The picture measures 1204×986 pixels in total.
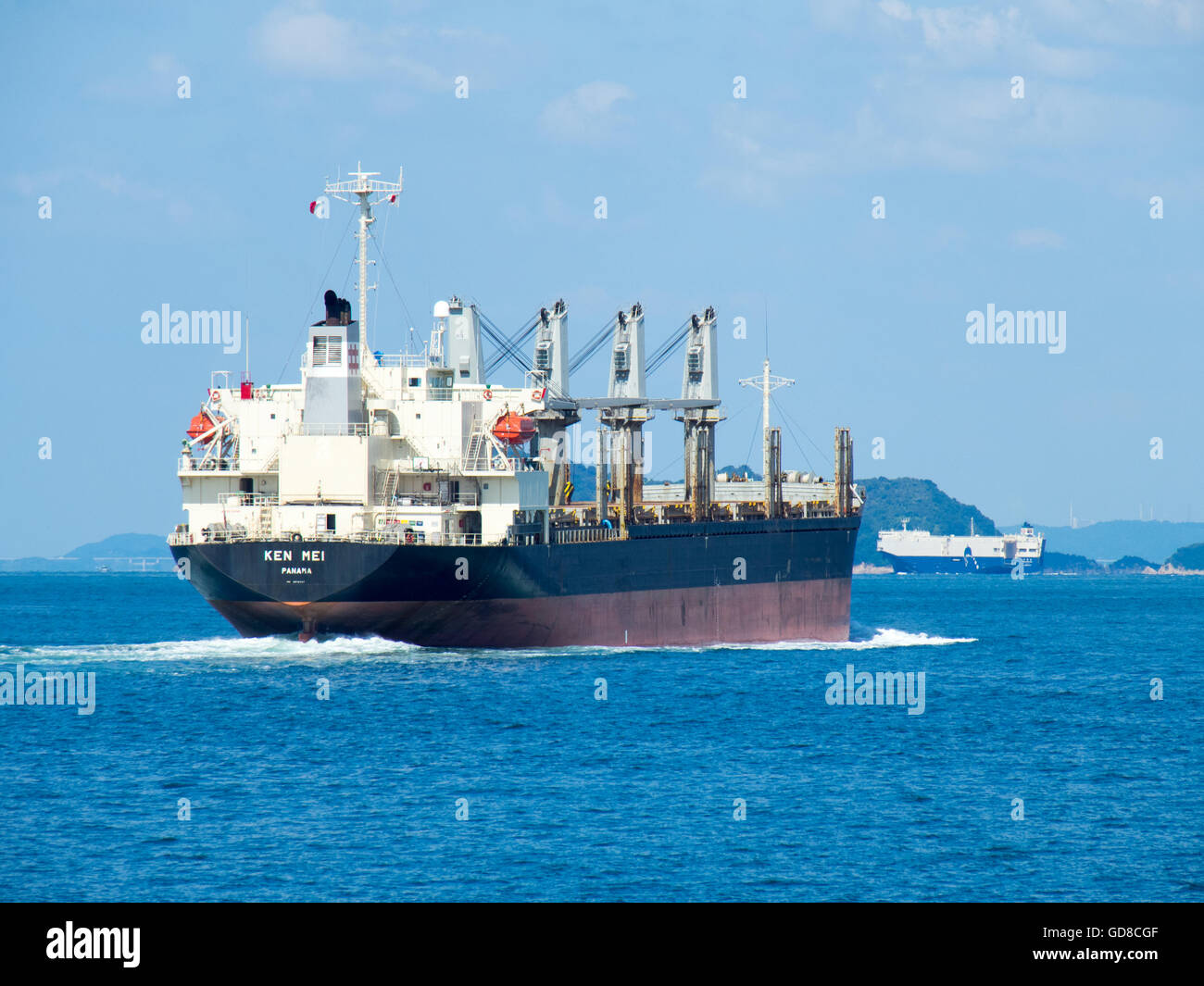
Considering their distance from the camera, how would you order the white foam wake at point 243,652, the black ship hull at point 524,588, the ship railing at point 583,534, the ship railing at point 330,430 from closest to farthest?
the black ship hull at point 524,588 < the white foam wake at point 243,652 < the ship railing at point 330,430 < the ship railing at point 583,534

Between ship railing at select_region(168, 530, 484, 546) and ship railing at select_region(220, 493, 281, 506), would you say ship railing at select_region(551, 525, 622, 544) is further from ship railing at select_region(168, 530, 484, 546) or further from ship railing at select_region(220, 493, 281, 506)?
ship railing at select_region(220, 493, 281, 506)

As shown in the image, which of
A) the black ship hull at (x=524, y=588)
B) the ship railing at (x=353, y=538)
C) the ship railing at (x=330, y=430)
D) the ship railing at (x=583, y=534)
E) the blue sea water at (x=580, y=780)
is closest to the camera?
the blue sea water at (x=580, y=780)

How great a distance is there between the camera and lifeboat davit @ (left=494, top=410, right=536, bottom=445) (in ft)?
150

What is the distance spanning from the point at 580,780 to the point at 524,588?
56.8 ft

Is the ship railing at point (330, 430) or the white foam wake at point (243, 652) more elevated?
the ship railing at point (330, 430)

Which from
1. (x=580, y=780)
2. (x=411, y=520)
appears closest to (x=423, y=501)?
(x=411, y=520)

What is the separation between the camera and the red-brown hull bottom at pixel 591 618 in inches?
1700

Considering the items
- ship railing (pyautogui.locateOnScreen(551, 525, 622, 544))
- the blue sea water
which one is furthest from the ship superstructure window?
ship railing (pyautogui.locateOnScreen(551, 525, 622, 544))

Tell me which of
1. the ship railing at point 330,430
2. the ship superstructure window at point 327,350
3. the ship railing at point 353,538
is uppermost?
the ship superstructure window at point 327,350

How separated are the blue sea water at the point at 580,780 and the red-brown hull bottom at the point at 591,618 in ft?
2.29

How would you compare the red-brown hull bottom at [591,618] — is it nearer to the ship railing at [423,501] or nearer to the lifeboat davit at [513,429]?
the ship railing at [423,501]

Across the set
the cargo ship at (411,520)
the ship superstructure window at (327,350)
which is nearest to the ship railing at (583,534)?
the cargo ship at (411,520)
